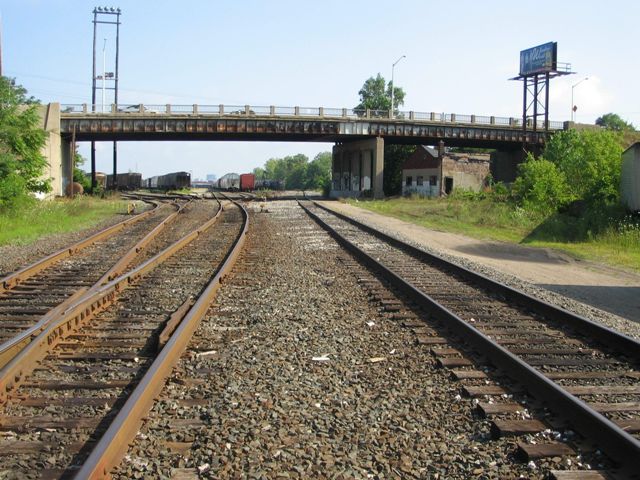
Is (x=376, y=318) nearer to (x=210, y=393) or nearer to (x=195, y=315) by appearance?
(x=195, y=315)

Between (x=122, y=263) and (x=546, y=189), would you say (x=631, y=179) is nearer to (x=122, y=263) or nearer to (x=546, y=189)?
(x=546, y=189)

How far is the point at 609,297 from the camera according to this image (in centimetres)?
1152

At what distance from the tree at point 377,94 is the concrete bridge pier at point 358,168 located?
37.4m

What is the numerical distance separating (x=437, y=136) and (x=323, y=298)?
54.6m

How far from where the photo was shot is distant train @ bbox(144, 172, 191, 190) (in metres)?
84.9

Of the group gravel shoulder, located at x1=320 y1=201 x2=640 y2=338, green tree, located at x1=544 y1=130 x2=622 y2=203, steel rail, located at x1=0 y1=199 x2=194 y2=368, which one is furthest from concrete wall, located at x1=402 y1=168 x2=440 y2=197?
steel rail, located at x1=0 y1=199 x2=194 y2=368

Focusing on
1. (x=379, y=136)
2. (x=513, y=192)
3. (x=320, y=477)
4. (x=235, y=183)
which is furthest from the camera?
(x=235, y=183)

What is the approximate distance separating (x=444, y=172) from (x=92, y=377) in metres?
63.1

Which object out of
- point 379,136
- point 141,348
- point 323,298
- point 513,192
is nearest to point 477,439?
point 141,348

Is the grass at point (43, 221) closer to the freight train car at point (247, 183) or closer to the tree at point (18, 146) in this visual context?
the tree at point (18, 146)

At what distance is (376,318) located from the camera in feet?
27.6

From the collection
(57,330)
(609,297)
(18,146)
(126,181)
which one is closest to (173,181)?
(126,181)

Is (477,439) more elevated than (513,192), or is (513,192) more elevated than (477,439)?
(513,192)

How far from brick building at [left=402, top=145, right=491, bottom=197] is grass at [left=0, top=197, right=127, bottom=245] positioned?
40400 millimetres
